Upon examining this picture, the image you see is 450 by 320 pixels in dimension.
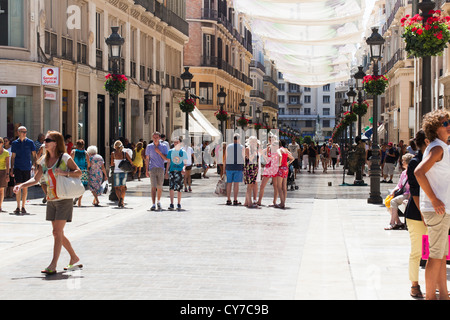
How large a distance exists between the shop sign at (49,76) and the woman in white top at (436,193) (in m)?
22.2

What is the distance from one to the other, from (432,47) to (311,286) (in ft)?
22.5

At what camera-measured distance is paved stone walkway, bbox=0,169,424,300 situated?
8.15m

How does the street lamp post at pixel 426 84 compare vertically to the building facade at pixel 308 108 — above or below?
below

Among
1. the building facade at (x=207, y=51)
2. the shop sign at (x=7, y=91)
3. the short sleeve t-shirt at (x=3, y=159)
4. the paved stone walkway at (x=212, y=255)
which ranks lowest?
the paved stone walkway at (x=212, y=255)

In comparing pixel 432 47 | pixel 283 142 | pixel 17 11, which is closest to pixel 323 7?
pixel 432 47

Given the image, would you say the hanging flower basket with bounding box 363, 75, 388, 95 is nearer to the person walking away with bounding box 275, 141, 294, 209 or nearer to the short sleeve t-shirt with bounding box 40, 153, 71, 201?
the person walking away with bounding box 275, 141, 294, 209

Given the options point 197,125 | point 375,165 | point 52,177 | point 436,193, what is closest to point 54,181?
point 52,177

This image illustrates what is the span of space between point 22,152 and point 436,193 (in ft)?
44.5

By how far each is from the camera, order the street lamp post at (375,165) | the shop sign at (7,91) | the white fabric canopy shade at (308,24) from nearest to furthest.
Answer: the white fabric canopy shade at (308,24), the street lamp post at (375,165), the shop sign at (7,91)

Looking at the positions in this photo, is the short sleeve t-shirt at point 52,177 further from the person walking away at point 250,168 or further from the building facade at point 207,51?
the building facade at point 207,51

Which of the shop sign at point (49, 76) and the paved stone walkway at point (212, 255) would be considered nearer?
the paved stone walkway at point (212, 255)

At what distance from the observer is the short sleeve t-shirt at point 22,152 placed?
19.0 metres

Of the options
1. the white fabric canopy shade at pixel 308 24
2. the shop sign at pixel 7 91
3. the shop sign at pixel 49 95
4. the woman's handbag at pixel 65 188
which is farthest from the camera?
the shop sign at pixel 49 95

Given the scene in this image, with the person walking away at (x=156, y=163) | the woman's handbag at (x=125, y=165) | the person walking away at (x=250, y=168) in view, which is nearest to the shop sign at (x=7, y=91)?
the woman's handbag at (x=125, y=165)
